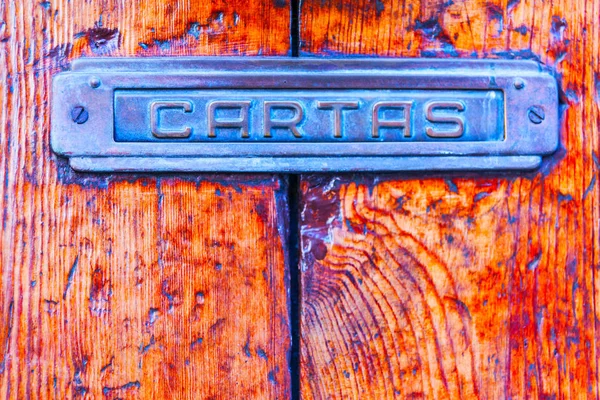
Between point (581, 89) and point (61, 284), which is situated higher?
point (581, 89)

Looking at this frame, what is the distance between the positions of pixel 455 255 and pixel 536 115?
155mm

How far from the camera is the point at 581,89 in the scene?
1.64 ft

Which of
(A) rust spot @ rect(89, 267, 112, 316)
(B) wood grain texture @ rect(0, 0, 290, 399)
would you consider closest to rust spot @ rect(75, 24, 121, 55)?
(B) wood grain texture @ rect(0, 0, 290, 399)

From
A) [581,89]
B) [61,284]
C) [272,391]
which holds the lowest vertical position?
[272,391]

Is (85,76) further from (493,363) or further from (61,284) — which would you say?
(493,363)

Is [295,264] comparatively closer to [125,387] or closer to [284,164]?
[284,164]

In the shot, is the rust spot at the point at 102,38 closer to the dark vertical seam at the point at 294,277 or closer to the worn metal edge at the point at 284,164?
the worn metal edge at the point at 284,164

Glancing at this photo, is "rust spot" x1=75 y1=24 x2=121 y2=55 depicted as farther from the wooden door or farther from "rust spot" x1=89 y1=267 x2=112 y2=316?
"rust spot" x1=89 y1=267 x2=112 y2=316

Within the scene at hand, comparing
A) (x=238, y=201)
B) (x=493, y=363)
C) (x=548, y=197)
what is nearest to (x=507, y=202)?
(x=548, y=197)

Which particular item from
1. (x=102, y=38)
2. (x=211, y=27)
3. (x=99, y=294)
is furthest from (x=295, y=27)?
(x=99, y=294)

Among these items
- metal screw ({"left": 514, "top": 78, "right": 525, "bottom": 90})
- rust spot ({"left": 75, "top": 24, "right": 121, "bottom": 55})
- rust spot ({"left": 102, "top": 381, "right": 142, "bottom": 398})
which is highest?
rust spot ({"left": 75, "top": 24, "right": 121, "bottom": 55})

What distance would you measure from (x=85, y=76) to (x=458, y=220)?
0.38 meters

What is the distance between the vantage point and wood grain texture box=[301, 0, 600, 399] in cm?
48

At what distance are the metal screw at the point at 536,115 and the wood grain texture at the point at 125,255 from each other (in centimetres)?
25
